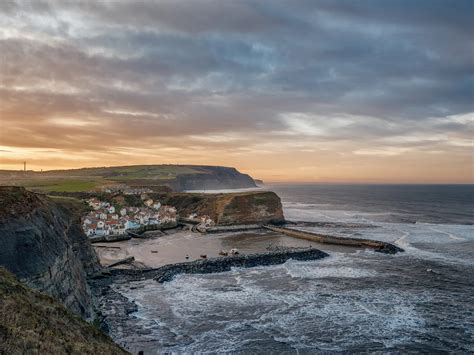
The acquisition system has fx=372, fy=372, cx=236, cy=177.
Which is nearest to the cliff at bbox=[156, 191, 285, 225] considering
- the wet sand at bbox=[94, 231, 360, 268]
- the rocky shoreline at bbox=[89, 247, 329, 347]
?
the wet sand at bbox=[94, 231, 360, 268]

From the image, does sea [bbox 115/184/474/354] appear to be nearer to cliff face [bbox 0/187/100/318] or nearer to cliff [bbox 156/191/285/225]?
cliff face [bbox 0/187/100/318]

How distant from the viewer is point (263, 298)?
41969mm

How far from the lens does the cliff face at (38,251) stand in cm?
2680

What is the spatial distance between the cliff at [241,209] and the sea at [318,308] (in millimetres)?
44429

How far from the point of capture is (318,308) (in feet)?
127

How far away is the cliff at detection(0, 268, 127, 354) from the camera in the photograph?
14.7 metres

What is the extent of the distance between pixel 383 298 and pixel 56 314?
35.3 metres

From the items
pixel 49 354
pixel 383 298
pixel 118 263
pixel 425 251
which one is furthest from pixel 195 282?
pixel 425 251

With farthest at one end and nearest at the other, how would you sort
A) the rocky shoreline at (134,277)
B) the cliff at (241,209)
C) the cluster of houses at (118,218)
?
1. the cliff at (241,209)
2. the cluster of houses at (118,218)
3. the rocky shoreline at (134,277)

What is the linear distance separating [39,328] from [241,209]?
9238cm

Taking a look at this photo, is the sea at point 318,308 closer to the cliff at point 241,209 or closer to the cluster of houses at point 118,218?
the cluster of houses at point 118,218

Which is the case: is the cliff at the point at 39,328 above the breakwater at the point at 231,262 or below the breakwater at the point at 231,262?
above

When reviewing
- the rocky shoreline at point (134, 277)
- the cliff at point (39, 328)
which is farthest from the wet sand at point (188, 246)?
the cliff at point (39, 328)

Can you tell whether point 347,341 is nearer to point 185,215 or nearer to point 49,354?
point 49,354
